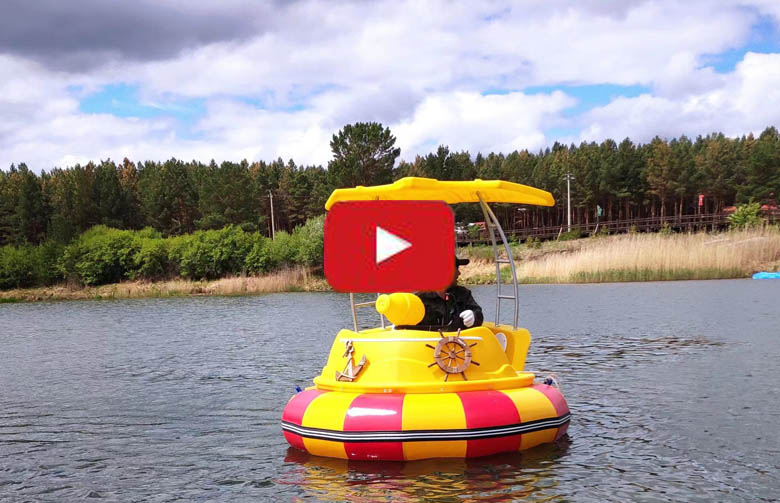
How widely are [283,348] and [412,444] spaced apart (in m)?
14.2

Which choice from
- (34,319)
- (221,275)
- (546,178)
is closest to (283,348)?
(34,319)

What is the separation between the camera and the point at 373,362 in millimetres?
9875

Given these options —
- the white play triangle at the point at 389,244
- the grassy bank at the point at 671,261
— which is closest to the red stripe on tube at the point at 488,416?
the white play triangle at the point at 389,244

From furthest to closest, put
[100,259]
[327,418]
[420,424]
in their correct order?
[100,259] < [327,418] < [420,424]

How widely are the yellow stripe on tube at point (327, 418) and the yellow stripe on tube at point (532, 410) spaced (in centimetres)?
203

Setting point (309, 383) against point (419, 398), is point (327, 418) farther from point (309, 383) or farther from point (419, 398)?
point (309, 383)

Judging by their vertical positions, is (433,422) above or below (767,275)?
below

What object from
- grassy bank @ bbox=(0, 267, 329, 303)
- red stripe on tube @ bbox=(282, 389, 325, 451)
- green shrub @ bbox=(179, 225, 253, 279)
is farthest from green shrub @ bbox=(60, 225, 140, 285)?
red stripe on tube @ bbox=(282, 389, 325, 451)

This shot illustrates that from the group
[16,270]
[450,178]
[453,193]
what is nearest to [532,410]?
[453,193]

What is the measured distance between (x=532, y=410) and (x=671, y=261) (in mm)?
35359

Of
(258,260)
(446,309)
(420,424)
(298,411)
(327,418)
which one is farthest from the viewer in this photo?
(258,260)

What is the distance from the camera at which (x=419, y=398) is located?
932 centimetres

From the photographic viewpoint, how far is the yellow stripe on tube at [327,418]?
9.41m

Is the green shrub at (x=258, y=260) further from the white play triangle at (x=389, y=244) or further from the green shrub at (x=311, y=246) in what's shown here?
the white play triangle at (x=389, y=244)
